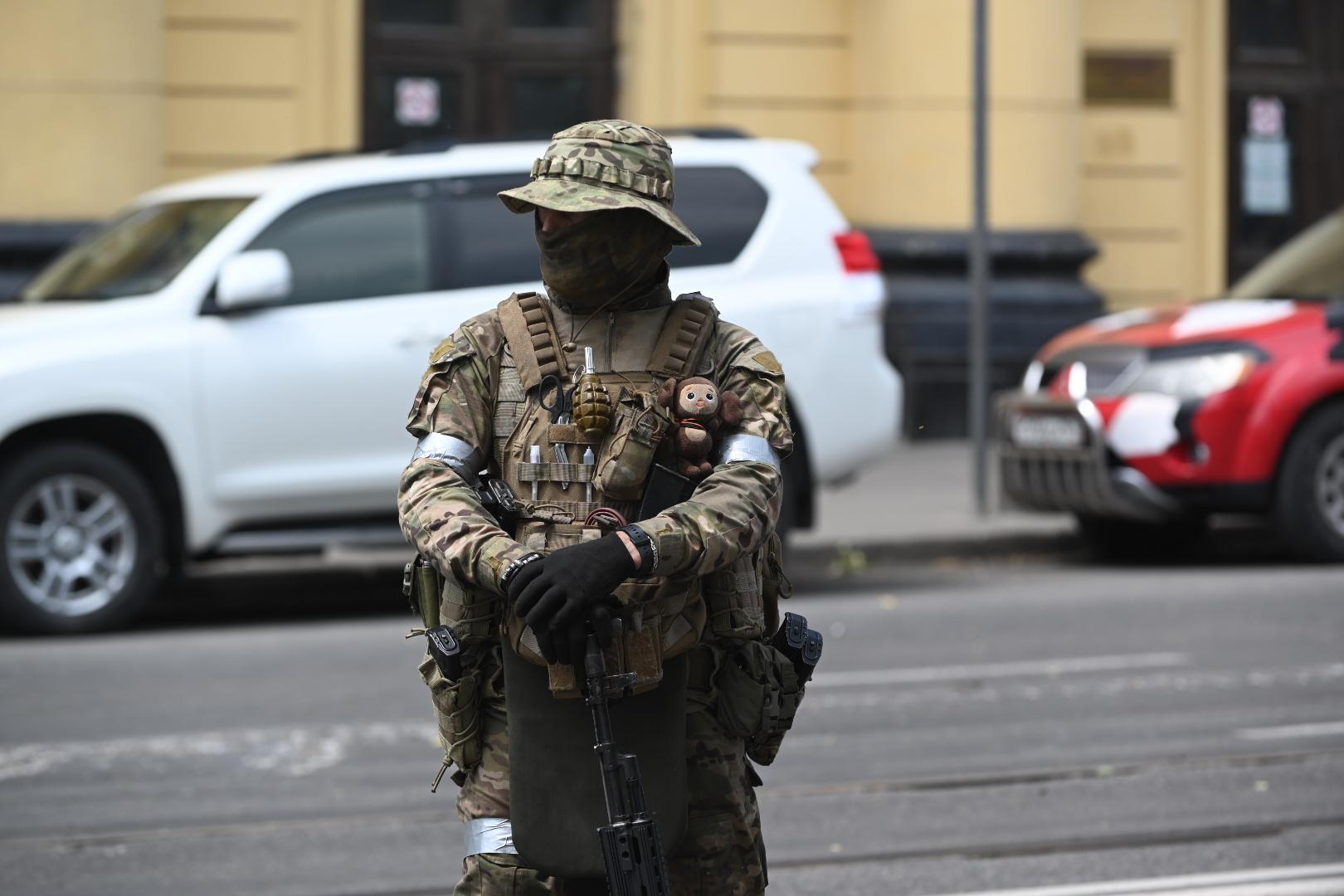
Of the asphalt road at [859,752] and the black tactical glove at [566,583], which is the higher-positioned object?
the black tactical glove at [566,583]

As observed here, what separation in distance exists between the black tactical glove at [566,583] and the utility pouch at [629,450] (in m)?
0.19

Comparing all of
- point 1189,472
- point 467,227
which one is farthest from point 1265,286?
point 467,227

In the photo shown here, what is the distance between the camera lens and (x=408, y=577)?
9.64 feet

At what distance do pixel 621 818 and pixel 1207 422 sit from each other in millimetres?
7082

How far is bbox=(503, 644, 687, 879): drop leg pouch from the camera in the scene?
8.86 ft

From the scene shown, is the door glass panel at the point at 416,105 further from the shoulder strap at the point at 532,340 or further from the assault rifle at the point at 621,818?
the assault rifle at the point at 621,818

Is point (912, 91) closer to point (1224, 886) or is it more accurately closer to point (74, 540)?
point (74, 540)

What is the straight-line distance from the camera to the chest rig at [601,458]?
2711 millimetres

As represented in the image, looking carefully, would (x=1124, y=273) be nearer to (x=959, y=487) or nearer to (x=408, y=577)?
(x=959, y=487)

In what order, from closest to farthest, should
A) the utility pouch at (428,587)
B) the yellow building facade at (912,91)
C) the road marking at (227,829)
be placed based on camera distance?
the utility pouch at (428,587)
the road marking at (227,829)
the yellow building facade at (912,91)

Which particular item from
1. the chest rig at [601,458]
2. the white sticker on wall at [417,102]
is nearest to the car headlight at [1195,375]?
the chest rig at [601,458]

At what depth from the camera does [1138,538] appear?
10273mm

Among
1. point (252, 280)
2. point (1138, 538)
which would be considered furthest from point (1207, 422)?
point (252, 280)

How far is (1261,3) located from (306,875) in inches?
547
